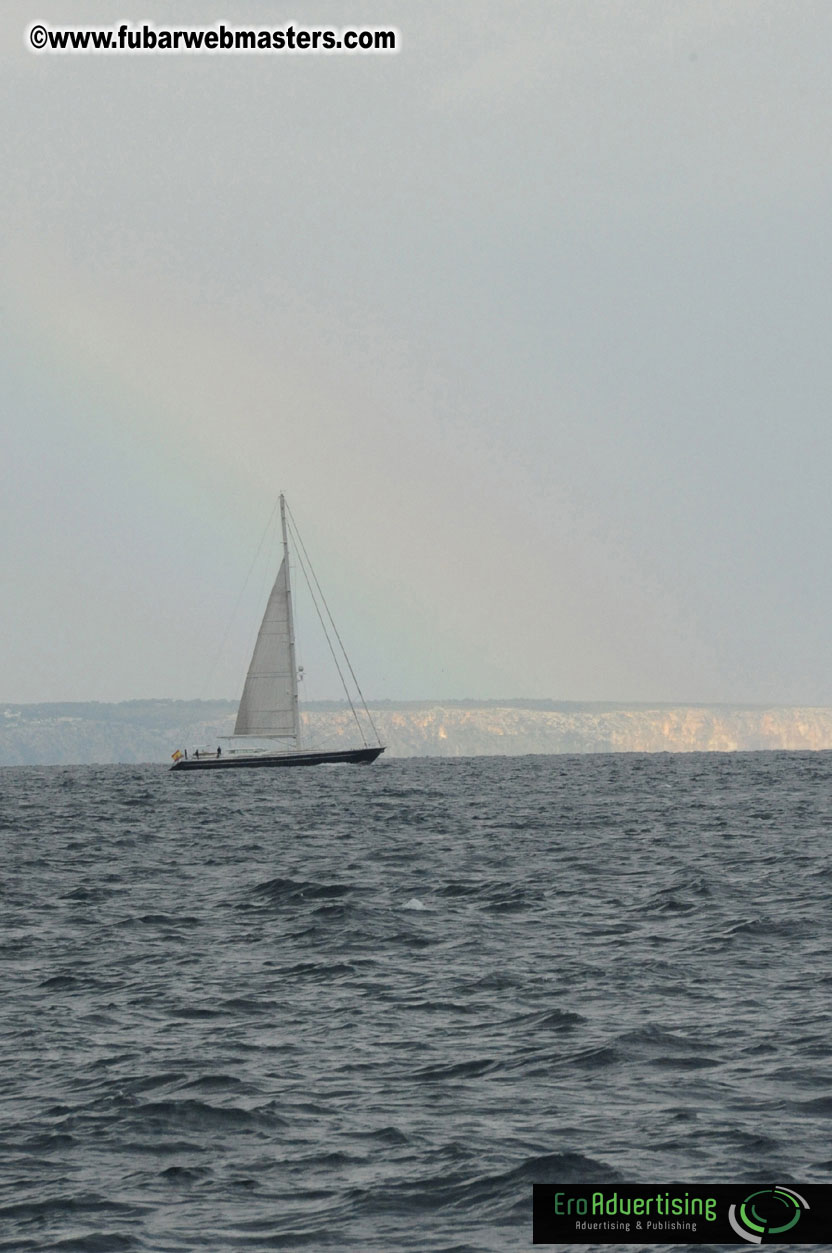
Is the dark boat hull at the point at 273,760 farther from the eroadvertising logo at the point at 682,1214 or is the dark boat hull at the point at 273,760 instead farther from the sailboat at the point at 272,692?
the eroadvertising logo at the point at 682,1214

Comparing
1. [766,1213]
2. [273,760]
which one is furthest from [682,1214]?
[273,760]

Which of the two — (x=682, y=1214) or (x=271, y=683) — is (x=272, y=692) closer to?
(x=271, y=683)

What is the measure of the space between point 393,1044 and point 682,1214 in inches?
261

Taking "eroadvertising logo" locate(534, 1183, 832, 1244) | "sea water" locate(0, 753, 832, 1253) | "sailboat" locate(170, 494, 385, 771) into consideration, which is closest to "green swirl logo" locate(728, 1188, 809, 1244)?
"eroadvertising logo" locate(534, 1183, 832, 1244)

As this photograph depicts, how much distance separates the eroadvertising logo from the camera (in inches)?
448

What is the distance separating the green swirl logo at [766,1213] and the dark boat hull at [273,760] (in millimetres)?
114070

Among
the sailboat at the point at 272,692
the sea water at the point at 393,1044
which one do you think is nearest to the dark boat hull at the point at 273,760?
the sailboat at the point at 272,692

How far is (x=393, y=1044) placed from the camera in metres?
17.8

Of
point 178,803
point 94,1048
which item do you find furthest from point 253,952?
point 178,803

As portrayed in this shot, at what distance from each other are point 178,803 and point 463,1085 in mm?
70424

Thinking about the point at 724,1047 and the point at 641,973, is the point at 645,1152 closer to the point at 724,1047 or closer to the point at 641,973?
the point at 724,1047

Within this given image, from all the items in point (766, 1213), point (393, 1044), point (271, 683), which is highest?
point (271, 683)

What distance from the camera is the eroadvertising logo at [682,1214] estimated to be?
1138cm

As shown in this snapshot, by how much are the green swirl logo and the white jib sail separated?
114516 millimetres
